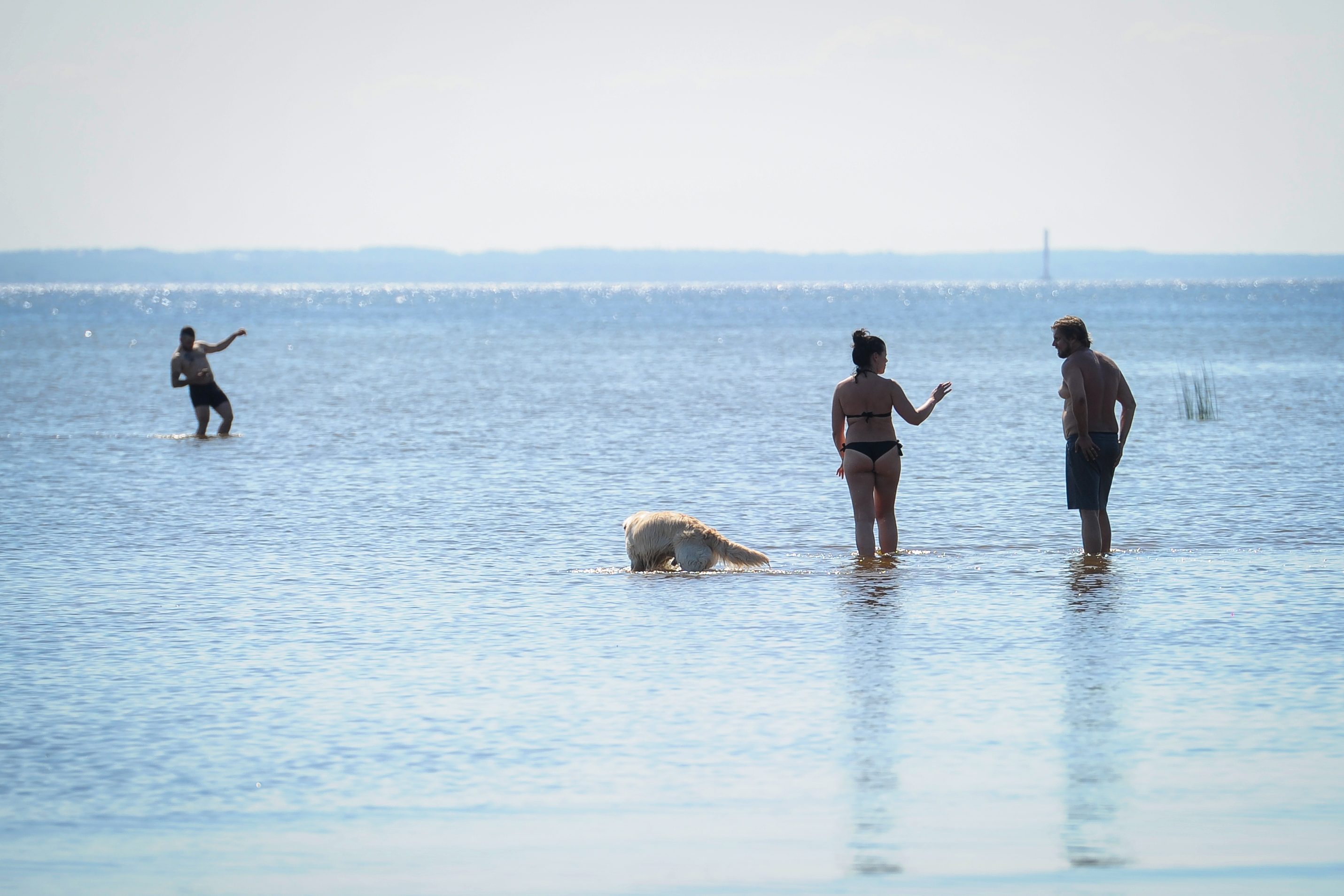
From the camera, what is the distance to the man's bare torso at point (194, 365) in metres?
20.3

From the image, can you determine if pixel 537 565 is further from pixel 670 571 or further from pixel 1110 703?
pixel 1110 703

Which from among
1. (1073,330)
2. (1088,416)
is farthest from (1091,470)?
(1073,330)

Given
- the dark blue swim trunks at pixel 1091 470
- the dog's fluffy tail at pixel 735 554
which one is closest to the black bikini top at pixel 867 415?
the dog's fluffy tail at pixel 735 554

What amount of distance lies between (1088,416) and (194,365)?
555 inches

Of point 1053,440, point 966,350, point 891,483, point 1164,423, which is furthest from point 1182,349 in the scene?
point 891,483

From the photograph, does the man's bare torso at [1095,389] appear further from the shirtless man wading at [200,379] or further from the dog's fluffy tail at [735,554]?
the shirtless man wading at [200,379]

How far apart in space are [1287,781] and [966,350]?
43.9 meters

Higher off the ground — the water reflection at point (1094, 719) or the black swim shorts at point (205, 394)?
the black swim shorts at point (205, 394)

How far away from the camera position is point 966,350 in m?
48.5

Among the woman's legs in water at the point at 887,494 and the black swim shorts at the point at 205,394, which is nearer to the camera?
the woman's legs in water at the point at 887,494

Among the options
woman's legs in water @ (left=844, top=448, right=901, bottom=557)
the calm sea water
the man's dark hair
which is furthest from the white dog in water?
the man's dark hair

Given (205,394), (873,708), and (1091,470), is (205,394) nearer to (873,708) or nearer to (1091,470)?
(1091,470)

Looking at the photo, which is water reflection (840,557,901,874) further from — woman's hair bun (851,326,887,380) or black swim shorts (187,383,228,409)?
black swim shorts (187,383,228,409)

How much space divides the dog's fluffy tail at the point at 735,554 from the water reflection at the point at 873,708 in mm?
642
